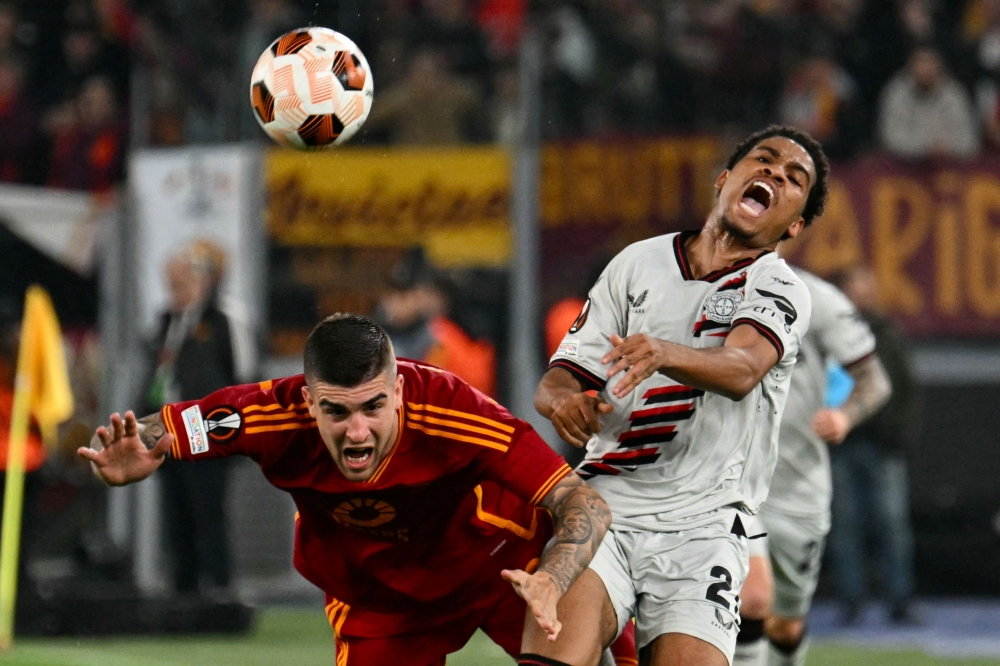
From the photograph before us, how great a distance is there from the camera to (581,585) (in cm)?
440

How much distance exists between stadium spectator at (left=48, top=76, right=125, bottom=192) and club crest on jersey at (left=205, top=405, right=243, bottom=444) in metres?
8.17

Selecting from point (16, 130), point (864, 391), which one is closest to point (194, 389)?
point (16, 130)

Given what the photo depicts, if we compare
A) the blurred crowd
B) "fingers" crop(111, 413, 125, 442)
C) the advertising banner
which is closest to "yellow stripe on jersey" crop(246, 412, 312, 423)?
"fingers" crop(111, 413, 125, 442)

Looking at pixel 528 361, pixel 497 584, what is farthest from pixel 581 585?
pixel 528 361

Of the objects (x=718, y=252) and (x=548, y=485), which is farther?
(x=718, y=252)

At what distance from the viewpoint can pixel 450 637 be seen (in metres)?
5.15

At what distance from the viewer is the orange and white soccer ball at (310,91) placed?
5.54m

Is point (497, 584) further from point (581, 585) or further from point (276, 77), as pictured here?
point (276, 77)

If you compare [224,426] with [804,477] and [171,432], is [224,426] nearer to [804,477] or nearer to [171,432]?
[171,432]

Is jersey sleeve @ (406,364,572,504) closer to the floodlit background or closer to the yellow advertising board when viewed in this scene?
the floodlit background

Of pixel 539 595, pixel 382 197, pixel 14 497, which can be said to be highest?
pixel 382 197

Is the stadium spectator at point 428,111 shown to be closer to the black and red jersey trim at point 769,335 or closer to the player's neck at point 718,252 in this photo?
the player's neck at point 718,252

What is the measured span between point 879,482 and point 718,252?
6257mm

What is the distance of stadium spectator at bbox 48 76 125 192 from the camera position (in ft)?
40.4
